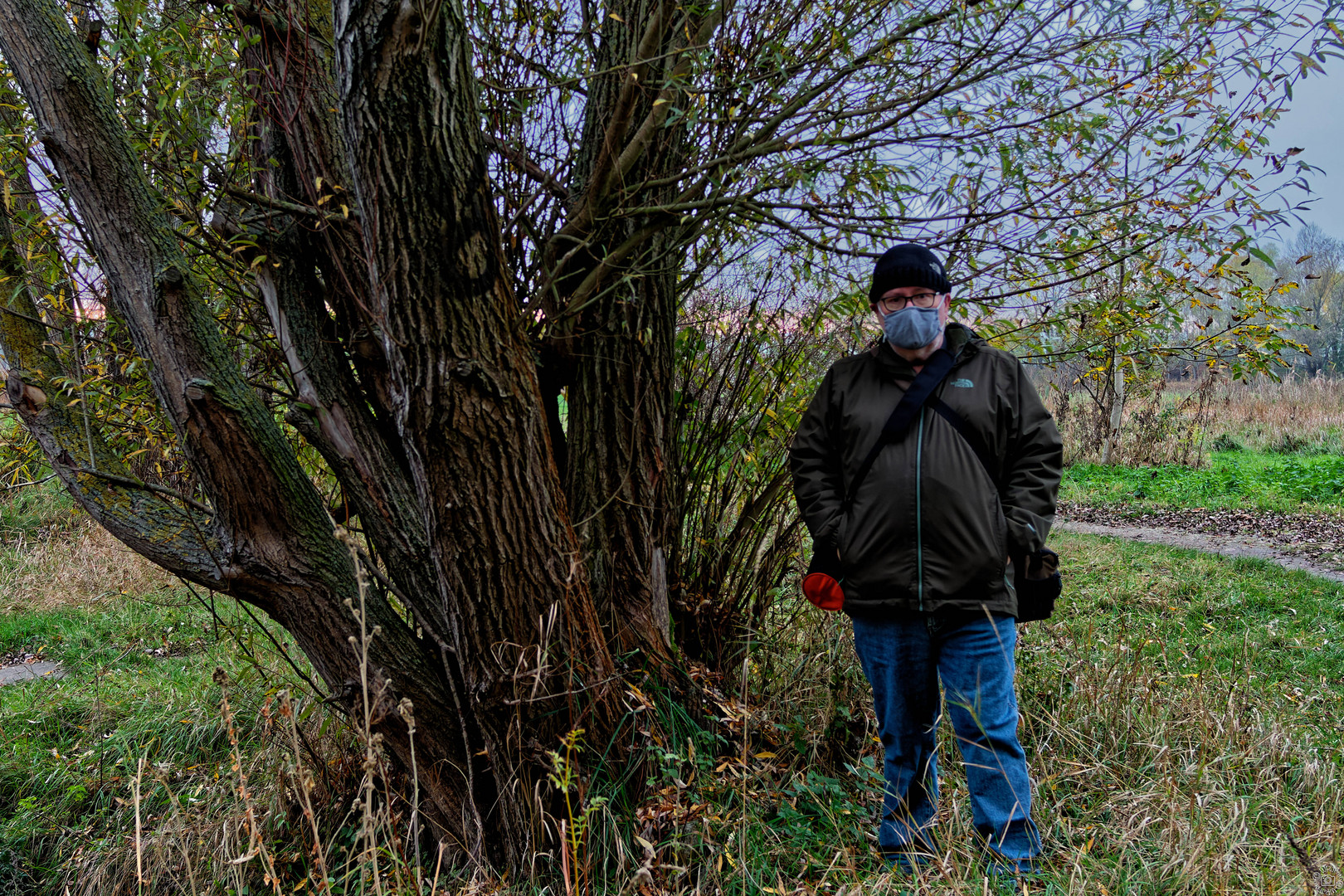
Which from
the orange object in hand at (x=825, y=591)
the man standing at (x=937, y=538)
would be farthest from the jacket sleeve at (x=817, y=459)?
the orange object in hand at (x=825, y=591)

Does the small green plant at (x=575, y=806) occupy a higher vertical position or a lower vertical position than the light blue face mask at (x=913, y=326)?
lower

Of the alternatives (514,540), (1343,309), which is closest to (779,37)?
(514,540)

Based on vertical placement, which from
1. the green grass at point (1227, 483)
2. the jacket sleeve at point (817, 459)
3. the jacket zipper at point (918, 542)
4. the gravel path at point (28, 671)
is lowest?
the gravel path at point (28, 671)

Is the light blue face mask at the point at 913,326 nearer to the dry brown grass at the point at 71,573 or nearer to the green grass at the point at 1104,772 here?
the green grass at the point at 1104,772

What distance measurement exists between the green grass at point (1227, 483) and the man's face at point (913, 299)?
8.89m

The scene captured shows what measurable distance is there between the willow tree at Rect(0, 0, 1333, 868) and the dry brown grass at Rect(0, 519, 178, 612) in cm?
540

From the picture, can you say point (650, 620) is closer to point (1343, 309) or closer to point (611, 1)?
point (611, 1)

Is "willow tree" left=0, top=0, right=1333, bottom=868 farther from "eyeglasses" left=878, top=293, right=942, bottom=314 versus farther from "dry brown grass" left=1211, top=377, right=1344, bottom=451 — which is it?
"dry brown grass" left=1211, top=377, right=1344, bottom=451

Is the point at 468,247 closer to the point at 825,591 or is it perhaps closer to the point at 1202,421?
the point at 825,591

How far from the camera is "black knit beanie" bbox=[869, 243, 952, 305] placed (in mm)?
2408

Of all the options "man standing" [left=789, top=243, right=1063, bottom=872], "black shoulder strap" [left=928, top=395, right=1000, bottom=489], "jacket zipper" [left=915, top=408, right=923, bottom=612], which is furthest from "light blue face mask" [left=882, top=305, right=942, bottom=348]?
"jacket zipper" [left=915, top=408, right=923, bottom=612]

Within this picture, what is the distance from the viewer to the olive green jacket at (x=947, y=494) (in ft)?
7.57

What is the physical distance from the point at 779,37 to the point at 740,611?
2345 mm

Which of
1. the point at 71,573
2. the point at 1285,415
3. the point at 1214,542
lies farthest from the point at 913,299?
the point at 1285,415
